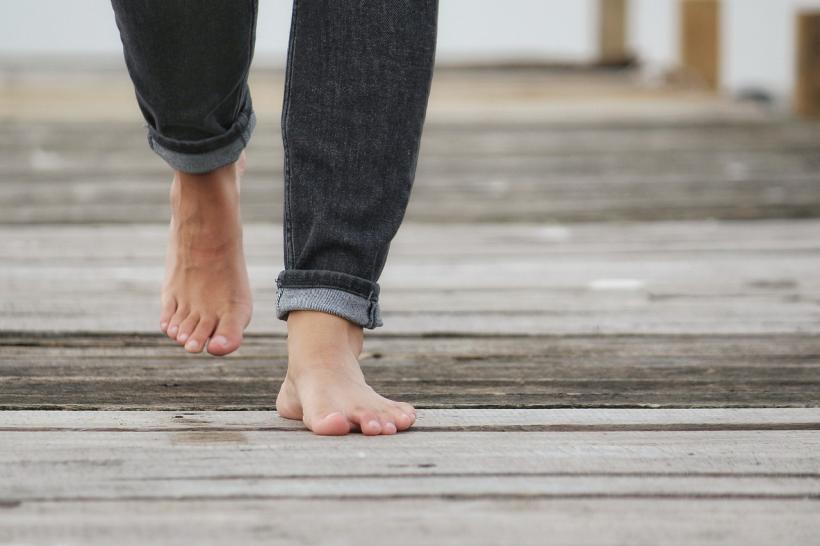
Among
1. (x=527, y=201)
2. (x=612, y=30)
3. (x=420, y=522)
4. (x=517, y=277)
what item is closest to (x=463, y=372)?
(x=420, y=522)

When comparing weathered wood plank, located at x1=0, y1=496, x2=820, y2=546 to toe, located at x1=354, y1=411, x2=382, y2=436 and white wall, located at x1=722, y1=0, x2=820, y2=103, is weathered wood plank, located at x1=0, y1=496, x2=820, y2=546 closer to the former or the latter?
toe, located at x1=354, y1=411, x2=382, y2=436

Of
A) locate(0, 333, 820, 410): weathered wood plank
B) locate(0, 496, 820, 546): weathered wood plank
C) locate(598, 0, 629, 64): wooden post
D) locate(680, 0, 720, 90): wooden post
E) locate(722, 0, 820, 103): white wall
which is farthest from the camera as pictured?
locate(722, 0, 820, 103): white wall

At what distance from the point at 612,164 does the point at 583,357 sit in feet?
5.50

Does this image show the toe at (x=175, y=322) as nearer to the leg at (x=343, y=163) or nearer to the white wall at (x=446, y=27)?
the leg at (x=343, y=163)

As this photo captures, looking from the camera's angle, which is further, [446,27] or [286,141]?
[446,27]

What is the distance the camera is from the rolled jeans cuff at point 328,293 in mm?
968

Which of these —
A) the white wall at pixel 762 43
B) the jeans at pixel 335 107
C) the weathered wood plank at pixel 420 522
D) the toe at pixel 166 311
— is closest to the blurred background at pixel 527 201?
the toe at pixel 166 311

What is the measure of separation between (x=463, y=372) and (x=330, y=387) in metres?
0.21

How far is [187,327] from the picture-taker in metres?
1.14

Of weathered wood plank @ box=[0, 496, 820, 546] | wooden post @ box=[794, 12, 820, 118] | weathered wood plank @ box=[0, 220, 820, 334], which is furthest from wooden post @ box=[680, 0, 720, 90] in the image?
weathered wood plank @ box=[0, 496, 820, 546]

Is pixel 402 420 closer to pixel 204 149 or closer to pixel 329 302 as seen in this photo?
pixel 329 302

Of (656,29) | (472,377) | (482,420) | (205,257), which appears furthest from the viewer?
(656,29)

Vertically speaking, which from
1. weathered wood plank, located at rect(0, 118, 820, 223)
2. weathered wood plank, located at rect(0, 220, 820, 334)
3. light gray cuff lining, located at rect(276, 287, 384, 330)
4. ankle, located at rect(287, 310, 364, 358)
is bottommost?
weathered wood plank, located at rect(0, 118, 820, 223)

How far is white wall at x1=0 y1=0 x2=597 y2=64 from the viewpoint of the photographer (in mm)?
8438
